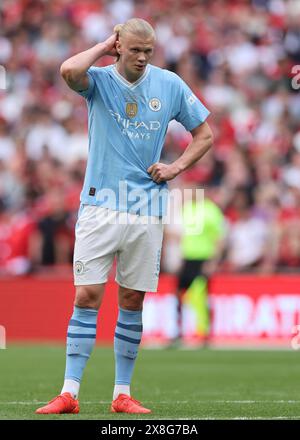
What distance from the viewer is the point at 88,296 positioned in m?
7.62

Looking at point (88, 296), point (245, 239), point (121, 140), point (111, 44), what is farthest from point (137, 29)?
point (245, 239)

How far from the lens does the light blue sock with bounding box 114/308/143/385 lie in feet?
26.1

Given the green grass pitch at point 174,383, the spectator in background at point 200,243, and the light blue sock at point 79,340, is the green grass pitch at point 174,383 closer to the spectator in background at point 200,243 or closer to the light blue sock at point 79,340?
the light blue sock at point 79,340

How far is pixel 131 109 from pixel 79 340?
153 cm

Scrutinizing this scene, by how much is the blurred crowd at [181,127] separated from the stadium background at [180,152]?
0.02 meters

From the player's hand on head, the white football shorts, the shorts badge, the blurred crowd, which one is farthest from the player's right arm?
the blurred crowd

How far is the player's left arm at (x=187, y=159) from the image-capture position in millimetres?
7730

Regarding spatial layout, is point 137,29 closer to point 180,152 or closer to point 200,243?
point 200,243

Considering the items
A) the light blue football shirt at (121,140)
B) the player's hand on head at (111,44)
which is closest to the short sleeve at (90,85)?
the light blue football shirt at (121,140)

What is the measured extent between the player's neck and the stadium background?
9.27m

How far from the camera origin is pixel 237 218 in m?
17.7

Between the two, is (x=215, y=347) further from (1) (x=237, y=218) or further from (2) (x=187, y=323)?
(1) (x=237, y=218)

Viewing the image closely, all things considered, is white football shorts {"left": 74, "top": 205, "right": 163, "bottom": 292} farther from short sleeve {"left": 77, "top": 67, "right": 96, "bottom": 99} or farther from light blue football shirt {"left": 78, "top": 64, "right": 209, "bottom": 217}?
short sleeve {"left": 77, "top": 67, "right": 96, "bottom": 99}
